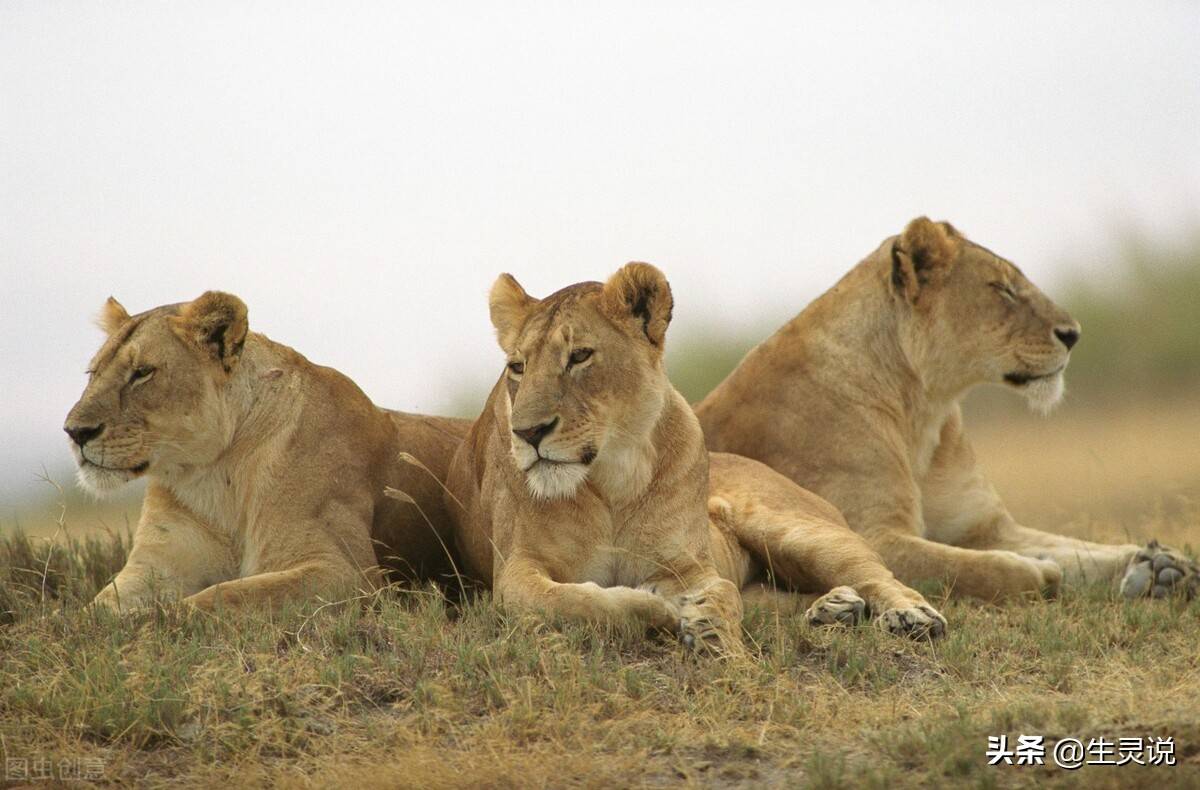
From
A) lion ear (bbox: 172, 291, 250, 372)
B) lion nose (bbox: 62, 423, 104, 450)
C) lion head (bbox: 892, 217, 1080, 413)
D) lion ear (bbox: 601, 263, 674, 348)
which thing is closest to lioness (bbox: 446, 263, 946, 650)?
lion ear (bbox: 601, 263, 674, 348)

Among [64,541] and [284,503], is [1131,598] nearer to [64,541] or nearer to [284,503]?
[284,503]

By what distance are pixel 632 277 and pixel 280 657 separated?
68.0 inches

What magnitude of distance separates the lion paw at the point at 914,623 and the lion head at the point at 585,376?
3.32ft

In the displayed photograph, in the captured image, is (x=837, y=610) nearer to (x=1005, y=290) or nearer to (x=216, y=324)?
(x=1005, y=290)

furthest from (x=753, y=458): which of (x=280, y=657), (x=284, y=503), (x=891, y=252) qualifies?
(x=280, y=657)

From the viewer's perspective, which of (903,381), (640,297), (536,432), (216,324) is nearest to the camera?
(536,432)

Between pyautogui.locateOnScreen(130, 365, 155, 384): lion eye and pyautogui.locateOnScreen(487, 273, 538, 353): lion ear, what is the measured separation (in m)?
1.33

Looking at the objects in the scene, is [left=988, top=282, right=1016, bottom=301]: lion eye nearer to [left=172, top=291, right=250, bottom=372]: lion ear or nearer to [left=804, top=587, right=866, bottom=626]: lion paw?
[left=804, top=587, right=866, bottom=626]: lion paw

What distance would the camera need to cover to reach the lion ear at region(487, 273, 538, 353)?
5871mm

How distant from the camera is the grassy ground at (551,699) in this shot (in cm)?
439

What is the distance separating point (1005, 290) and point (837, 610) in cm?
229

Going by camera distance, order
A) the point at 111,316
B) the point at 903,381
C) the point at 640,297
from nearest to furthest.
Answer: the point at 640,297 → the point at 111,316 → the point at 903,381

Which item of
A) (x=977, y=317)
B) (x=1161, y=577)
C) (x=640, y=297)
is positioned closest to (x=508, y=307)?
(x=640, y=297)

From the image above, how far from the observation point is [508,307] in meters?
5.90
